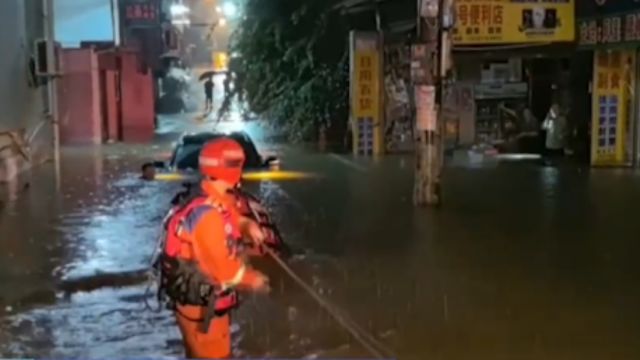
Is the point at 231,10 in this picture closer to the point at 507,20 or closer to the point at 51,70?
the point at 51,70

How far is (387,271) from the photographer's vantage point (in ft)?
34.2

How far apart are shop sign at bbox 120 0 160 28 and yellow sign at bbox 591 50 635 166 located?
2137 cm

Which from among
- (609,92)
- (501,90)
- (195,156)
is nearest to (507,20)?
(609,92)

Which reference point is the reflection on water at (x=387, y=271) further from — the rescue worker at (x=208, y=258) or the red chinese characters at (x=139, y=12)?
the red chinese characters at (x=139, y=12)

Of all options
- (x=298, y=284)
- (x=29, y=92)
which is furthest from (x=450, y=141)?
(x=298, y=284)

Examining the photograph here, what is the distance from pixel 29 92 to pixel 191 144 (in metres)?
5.87

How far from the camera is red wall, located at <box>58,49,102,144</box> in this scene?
35.1 metres

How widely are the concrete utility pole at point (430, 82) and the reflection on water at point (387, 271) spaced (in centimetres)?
49

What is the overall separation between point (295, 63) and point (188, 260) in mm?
28323

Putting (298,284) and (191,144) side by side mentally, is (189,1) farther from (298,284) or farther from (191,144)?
(298,284)

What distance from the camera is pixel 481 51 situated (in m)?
22.4

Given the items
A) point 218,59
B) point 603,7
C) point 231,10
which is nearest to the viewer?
point 603,7

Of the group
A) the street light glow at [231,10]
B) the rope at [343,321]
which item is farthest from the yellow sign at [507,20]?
the street light glow at [231,10]

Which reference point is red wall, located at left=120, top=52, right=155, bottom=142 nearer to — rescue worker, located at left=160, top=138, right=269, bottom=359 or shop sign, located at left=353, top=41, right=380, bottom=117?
shop sign, located at left=353, top=41, right=380, bottom=117
